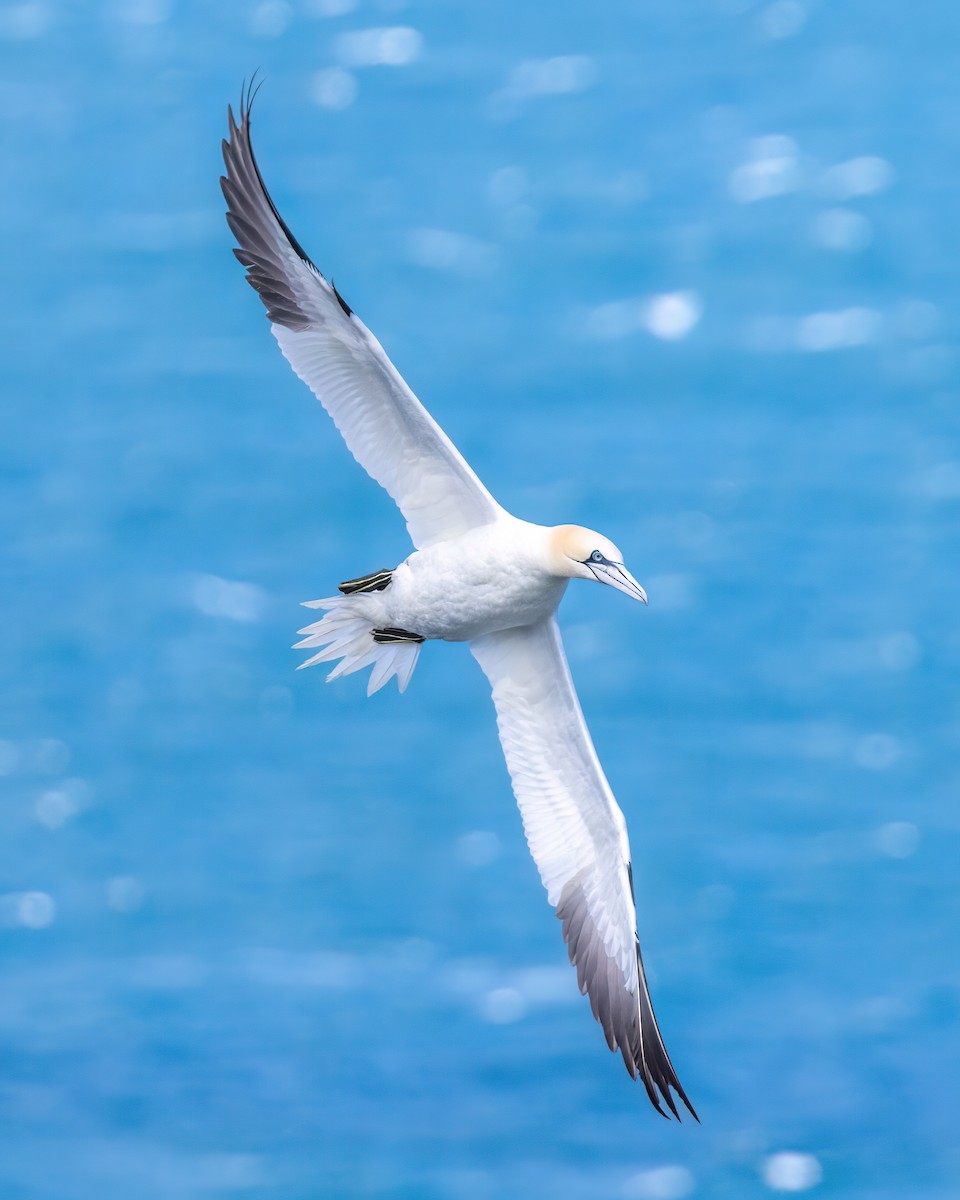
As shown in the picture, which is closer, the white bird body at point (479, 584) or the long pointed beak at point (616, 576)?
the long pointed beak at point (616, 576)

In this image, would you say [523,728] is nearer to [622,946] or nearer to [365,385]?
[622,946]

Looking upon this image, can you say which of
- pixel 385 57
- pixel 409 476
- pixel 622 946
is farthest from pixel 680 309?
pixel 622 946

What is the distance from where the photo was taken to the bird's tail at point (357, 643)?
5.61m

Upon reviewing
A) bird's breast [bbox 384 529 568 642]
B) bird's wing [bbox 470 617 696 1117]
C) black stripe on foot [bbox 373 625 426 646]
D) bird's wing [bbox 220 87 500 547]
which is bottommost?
bird's wing [bbox 470 617 696 1117]

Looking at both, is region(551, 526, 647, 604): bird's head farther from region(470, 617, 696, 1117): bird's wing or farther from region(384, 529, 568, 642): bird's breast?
region(470, 617, 696, 1117): bird's wing

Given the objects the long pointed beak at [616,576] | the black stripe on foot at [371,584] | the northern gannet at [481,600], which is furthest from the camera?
the black stripe on foot at [371,584]

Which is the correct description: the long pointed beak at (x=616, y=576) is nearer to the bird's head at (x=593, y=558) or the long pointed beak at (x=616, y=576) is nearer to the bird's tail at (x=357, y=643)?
the bird's head at (x=593, y=558)

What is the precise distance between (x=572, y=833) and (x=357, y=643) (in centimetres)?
71

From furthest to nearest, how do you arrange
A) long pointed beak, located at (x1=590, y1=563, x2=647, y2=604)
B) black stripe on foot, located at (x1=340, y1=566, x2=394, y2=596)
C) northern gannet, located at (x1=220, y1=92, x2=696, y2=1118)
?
1. black stripe on foot, located at (x1=340, y1=566, x2=394, y2=596)
2. northern gannet, located at (x1=220, y1=92, x2=696, y2=1118)
3. long pointed beak, located at (x1=590, y1=563, x2=647, y2=604)

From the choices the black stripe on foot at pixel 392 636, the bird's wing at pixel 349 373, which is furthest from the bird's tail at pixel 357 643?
the bird's wing at pixel 349 373

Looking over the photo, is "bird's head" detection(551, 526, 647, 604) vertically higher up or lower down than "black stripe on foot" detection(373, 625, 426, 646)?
lower down

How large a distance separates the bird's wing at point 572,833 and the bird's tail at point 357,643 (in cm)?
19

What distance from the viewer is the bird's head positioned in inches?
202

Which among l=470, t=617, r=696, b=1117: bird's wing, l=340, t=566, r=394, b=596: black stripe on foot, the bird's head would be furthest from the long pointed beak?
l=340, t=566, r=394, b=596: black stripe on foot
